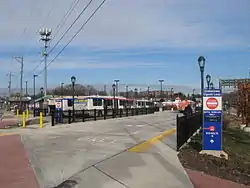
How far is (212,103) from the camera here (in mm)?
11242

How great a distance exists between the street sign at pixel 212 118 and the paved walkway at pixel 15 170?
5.39 metres

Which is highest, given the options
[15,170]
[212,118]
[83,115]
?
[212,118]

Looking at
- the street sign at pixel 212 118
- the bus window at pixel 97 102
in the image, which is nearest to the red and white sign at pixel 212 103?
the street sign at pixel 212 118

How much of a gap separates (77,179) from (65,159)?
89.0 inches

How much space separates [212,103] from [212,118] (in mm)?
464

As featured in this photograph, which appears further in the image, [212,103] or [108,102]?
[108,102]

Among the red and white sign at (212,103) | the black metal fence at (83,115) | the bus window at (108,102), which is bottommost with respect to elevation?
the black metal fence at (83,115)

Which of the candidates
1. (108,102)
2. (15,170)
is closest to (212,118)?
(15,170)

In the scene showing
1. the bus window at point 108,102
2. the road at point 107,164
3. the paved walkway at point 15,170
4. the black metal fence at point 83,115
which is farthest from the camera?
the bus window at point 108,102

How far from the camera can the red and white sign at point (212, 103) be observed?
1120 cm

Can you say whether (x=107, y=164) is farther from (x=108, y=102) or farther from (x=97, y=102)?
(x=108, y=102)

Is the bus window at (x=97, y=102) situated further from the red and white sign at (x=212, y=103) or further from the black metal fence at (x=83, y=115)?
the red and white sign at (x=212, y=103)

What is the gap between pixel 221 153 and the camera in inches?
447

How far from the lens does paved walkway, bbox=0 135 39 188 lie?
25.1ft
